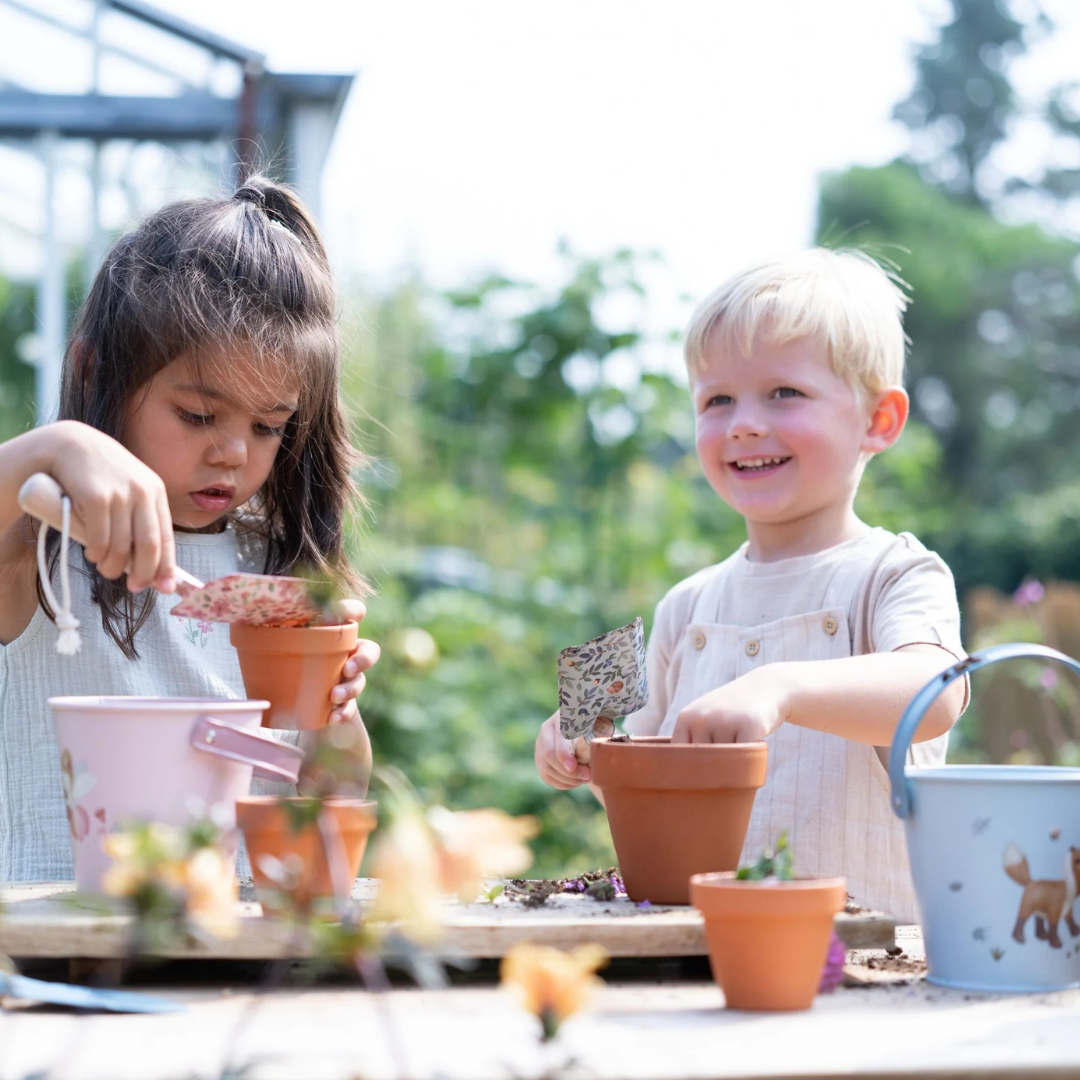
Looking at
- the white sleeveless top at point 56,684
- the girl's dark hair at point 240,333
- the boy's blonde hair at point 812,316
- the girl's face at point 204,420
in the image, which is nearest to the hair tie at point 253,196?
the girl's dark hair at point 240,333

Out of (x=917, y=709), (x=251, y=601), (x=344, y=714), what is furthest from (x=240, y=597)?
(x=917, y=709)

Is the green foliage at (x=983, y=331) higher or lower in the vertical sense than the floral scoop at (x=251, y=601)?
higher

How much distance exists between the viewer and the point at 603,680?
1.51m

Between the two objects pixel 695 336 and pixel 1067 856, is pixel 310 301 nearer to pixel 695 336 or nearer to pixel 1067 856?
pixel 695 336

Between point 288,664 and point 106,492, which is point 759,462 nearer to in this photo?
point 288,664

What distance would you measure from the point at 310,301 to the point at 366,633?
2.65 metres

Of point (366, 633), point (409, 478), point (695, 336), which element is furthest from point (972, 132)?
point (695, 336)

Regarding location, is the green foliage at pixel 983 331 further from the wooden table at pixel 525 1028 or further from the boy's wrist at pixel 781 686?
the wooden table at pixel 525 1028

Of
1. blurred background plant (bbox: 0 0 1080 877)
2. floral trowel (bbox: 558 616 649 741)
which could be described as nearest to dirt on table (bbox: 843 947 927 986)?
floral trowel (bbox: 558 616 649 741)

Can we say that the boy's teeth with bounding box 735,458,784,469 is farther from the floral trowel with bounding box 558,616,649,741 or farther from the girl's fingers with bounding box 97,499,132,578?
the girl's fingers with bounding box 97,499,132,578

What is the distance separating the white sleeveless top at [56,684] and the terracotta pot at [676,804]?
0.79 m

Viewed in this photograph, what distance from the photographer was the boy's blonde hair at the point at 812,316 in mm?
1998

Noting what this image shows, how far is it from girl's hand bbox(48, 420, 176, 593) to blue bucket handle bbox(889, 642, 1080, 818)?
74 centimetres

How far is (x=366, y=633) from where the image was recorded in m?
4.54
